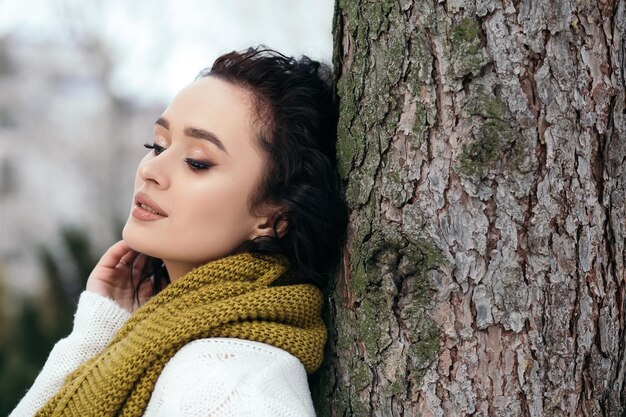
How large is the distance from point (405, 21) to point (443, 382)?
2.41 ft

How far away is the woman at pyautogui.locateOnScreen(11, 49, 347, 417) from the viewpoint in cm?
161

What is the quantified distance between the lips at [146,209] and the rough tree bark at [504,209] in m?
0.53

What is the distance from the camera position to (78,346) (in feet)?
6.95

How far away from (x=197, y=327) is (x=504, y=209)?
26.4 inches

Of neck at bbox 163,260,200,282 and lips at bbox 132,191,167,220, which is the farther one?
neck at bbox 163,260,200,282

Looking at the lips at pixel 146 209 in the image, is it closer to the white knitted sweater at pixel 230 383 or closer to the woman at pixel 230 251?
the woman at pixel 230 251

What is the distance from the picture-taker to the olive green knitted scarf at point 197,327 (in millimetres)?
1651

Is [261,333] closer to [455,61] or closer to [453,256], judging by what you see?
[453,256]

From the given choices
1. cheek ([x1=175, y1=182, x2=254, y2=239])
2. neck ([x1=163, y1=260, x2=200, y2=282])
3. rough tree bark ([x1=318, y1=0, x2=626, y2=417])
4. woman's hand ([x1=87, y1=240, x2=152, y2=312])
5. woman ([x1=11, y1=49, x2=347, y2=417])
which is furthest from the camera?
woman's hand ([x1=87, y1=240, x2=152, y2=312])

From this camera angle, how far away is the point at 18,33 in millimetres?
13914

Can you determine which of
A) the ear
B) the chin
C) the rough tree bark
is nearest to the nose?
the chin

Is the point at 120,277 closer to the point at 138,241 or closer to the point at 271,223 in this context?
the point at 138,241

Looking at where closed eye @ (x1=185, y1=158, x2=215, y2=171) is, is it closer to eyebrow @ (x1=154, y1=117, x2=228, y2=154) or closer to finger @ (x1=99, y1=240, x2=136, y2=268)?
eyebrow @ (x1=154, y1=117, x2=228, y2=154)

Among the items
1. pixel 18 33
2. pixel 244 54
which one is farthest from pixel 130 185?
pixel 244 54
